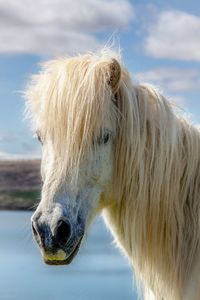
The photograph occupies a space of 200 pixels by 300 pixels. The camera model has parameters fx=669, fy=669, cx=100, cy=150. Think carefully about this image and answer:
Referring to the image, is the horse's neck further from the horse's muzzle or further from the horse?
the horse's muzzle

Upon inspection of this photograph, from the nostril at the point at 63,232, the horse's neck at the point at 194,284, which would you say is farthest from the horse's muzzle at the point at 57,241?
the horse's neck at the point at 194,284

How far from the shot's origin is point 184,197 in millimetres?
2809

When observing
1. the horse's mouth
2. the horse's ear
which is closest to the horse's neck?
the horse's mouth

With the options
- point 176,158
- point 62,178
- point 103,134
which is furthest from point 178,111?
point 62,178

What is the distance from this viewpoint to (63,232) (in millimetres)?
2443

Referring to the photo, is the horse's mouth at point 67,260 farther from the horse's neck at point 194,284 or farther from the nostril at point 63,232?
the horse's neck at point 194,284

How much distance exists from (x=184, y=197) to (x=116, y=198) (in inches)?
11.7

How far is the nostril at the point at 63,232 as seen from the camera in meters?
2.43

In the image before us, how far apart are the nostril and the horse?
1cm

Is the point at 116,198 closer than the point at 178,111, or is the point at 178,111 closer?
the point at 116,198

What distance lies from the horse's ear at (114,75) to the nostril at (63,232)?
61cm

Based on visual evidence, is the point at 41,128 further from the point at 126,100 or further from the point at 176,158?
the point at 176,158

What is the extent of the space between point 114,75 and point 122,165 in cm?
36

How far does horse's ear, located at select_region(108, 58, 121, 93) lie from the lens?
270cm
